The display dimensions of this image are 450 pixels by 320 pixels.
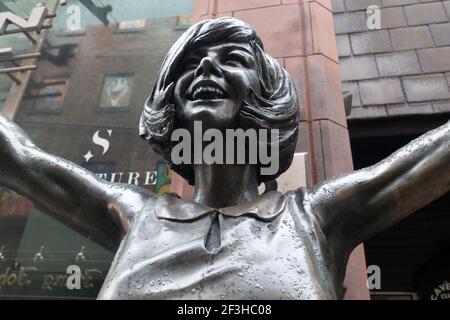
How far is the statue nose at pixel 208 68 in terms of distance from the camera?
68.2 inches

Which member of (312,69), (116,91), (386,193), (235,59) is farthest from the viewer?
(116,91)

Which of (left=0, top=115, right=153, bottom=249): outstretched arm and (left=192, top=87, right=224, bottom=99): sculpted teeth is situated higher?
(left=192, top=87, right=224, bottom=99): sculpted teeth

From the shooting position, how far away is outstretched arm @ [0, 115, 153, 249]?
1.74 metres

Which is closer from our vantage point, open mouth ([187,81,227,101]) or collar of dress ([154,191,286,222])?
collar of dress ([154,191,286,222])

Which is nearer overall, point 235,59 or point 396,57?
point 235,59

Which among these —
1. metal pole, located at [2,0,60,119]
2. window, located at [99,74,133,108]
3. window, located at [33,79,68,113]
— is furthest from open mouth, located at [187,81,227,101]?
metal pole, located at [2,0,60,119]

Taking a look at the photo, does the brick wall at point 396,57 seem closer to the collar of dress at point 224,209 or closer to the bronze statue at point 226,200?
the bronze statue at point 226,200

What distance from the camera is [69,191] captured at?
5.69 ft

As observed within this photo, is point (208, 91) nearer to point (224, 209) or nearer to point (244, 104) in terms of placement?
point (244, 104)

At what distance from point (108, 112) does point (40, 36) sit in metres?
1.69

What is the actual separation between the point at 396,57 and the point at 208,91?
313 cm

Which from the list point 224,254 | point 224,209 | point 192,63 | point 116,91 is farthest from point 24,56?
point 224,254

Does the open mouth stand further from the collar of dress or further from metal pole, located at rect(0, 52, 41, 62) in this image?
metal pole, located at rect(0, 52, 41, 62)
